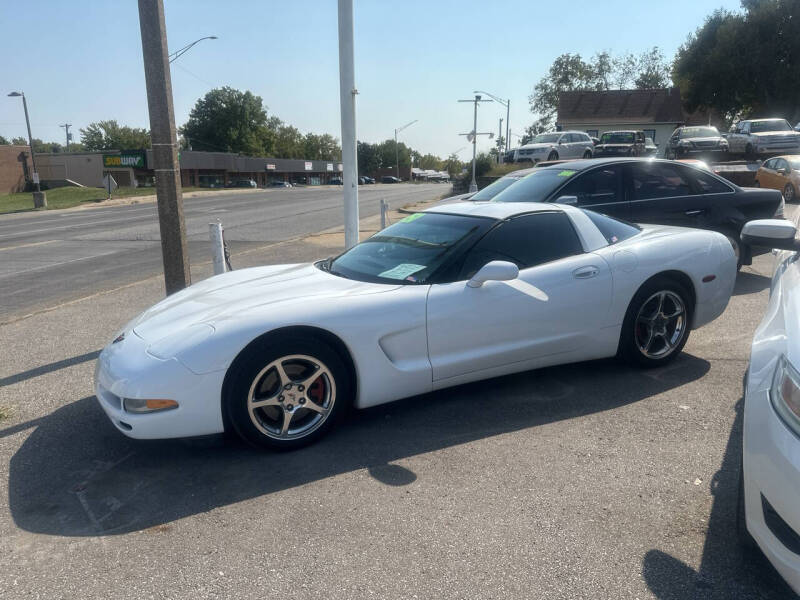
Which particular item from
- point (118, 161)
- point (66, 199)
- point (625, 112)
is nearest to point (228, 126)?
point (118, 161)

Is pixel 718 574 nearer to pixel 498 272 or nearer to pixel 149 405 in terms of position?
pixel 498 272

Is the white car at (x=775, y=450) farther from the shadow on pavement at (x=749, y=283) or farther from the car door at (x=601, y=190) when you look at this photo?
the shadow on pavement at (x=749, y=283)

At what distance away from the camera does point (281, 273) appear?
4.64 meters

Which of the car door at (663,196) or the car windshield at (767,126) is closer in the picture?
the car door at (663,196)

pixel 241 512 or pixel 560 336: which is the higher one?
pixel 560 336

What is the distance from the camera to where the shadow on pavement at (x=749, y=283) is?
7578mm

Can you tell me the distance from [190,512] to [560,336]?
2602mm

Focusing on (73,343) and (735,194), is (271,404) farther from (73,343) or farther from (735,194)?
(735,194)

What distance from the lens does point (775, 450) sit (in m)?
2.14

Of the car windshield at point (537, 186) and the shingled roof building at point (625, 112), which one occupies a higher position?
the shingled roof building at point (625, 112)

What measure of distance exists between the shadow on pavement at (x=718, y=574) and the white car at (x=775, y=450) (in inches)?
4.5

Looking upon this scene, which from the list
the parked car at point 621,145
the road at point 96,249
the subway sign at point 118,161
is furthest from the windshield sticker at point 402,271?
the subway sign at point 118,161

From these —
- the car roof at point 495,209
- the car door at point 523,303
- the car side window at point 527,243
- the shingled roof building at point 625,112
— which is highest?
the shingled roof building at point 625,112

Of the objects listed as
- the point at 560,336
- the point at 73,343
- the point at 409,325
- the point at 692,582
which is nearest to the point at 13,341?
the point at 73,343
